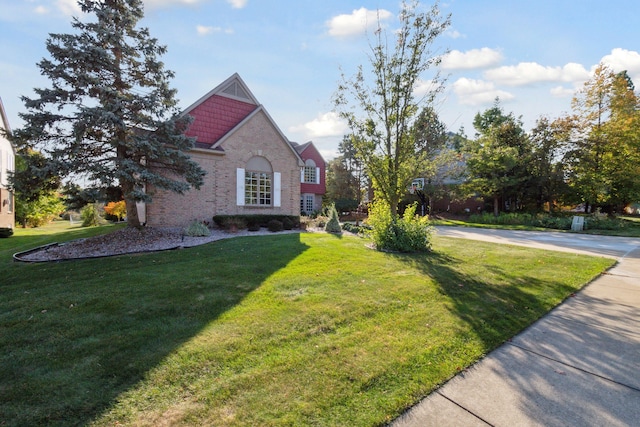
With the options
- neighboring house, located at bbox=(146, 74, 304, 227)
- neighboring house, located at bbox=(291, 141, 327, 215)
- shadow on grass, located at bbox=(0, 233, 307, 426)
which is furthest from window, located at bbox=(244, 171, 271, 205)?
neighboring house, located at bbox=(291, 141, 327, 215)

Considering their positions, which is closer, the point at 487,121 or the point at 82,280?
the point at 82,280

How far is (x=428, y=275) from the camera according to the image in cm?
586

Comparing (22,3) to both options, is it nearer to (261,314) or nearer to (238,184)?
(238,184)

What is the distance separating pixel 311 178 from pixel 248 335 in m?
26.2

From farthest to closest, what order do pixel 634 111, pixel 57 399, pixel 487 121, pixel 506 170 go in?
pixel 487 121, pixel 506 170, pixel 634 111, pixel 57 399

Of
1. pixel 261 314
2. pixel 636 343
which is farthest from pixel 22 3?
pixel 636 343

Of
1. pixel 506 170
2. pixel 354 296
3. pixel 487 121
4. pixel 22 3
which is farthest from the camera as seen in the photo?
pixel 487 121

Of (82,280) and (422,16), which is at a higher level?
(422,16)

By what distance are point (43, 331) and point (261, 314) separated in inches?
95.1

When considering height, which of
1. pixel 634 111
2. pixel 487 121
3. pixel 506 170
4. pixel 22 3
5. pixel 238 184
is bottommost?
pixel 238 184

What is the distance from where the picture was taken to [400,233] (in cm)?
848

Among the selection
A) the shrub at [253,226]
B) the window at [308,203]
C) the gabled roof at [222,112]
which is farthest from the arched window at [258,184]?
the window at [308,203]

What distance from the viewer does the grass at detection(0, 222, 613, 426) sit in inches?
87.7

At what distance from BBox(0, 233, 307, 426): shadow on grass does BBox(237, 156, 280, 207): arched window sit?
26.1ft
